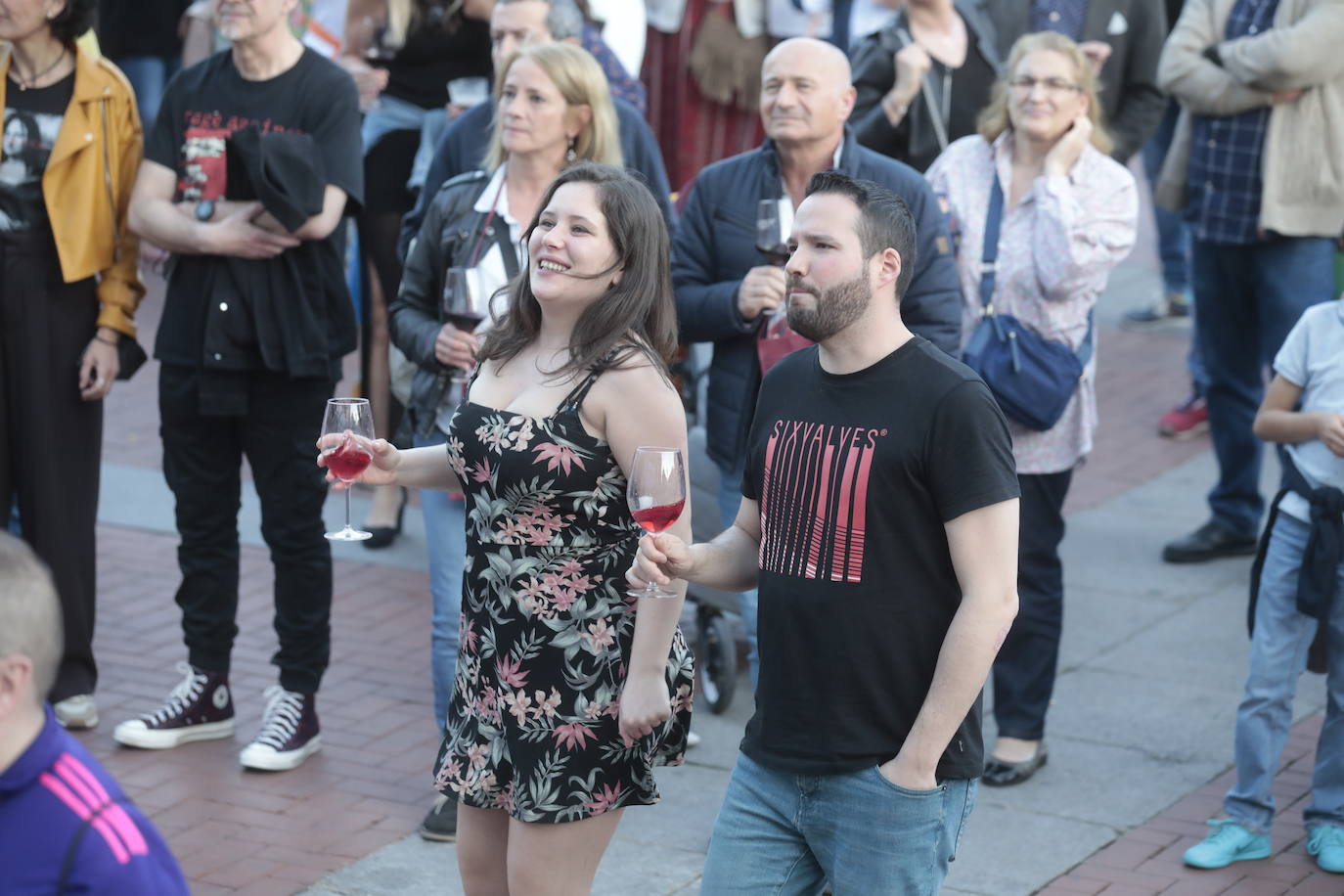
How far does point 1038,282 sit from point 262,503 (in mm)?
2591

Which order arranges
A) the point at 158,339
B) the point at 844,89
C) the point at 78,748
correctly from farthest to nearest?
the point at 158,339
the point at 844,89
the point at 78,748

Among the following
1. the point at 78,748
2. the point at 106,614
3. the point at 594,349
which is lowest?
the point at 106,614

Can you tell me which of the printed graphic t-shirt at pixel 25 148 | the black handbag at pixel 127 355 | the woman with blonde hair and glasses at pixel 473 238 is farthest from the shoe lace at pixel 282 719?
the printed graphic t-shirt at pixel 25 148

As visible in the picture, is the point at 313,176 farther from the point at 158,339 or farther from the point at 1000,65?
the point at 1000,65

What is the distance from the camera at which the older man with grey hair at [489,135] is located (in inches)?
226

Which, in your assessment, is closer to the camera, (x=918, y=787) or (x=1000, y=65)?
(x=918, y=787)

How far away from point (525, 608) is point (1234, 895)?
2.36 meters

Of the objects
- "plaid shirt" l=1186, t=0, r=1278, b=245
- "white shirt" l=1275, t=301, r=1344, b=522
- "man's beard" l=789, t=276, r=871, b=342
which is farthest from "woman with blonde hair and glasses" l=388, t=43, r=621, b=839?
"plaid shirt" l=1186, t=0, r=1278, b=245

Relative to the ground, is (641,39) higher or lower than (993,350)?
higher

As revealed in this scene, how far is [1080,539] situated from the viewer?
8266 mm

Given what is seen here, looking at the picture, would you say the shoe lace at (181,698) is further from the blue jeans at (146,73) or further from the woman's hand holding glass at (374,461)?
the blue jeans at (146,73)

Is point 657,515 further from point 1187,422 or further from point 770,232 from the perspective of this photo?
point 1187,422

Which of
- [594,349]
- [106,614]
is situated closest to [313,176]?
[594,349]

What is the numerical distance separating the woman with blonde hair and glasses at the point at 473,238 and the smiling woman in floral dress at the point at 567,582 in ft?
4.29
